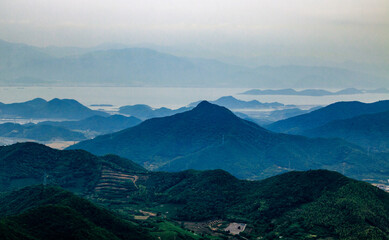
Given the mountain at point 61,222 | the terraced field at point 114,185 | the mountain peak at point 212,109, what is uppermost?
the mountain peak at point 212,109

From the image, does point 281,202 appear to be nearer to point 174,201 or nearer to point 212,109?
point 174,201

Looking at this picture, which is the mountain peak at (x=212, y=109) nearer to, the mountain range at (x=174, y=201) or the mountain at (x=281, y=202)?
the mountain range at (x=174, y=201)

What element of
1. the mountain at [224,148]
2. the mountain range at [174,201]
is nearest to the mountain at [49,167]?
the mountain range at [174,201]

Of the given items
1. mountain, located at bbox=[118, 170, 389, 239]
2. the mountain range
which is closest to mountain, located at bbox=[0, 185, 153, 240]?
the mountain range

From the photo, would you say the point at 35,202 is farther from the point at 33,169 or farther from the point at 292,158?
the point at 292,158

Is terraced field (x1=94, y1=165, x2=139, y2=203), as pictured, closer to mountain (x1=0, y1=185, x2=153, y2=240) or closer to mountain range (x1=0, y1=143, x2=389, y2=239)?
mountain range (x1=0, y1=143, x2=389, y2=239)

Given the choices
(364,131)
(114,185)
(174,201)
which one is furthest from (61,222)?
(364,131)
